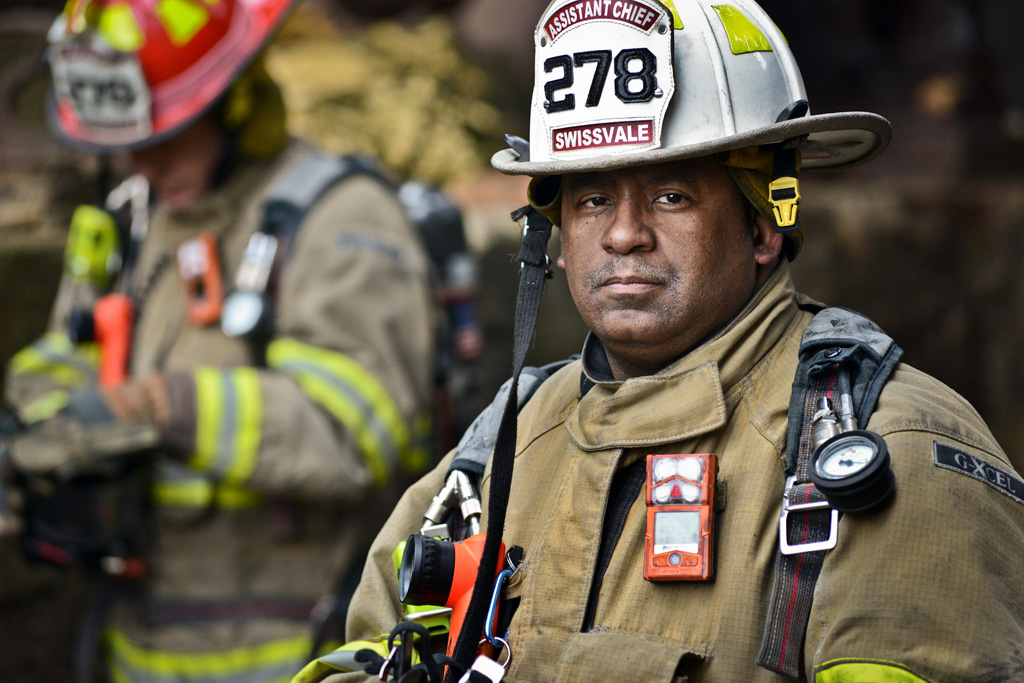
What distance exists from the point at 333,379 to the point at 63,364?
1241mm

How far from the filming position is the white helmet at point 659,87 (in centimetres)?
186

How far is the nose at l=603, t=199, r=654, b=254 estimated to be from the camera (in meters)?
1.90

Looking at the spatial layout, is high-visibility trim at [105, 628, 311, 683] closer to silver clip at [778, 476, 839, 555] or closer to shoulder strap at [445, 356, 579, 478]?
shoulder strap at [445, 356, 579, 478]

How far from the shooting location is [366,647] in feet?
6.93

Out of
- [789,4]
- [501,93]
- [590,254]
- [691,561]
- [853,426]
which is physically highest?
[789,4]

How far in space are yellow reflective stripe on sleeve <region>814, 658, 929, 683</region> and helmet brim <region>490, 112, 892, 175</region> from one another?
2.71ft

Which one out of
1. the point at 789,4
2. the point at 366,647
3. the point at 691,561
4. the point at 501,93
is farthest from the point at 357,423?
the point at 789,4

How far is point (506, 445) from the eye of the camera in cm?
197

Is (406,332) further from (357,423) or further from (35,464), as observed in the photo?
(35,464)

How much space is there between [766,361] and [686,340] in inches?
5.7

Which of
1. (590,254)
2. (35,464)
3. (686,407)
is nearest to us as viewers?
(686,407)

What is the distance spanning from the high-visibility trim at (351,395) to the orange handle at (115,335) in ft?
2.21

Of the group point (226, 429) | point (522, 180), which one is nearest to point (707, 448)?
point (226, 429)

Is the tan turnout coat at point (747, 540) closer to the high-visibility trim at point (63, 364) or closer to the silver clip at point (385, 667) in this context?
the silver clip at point (385, 667)
